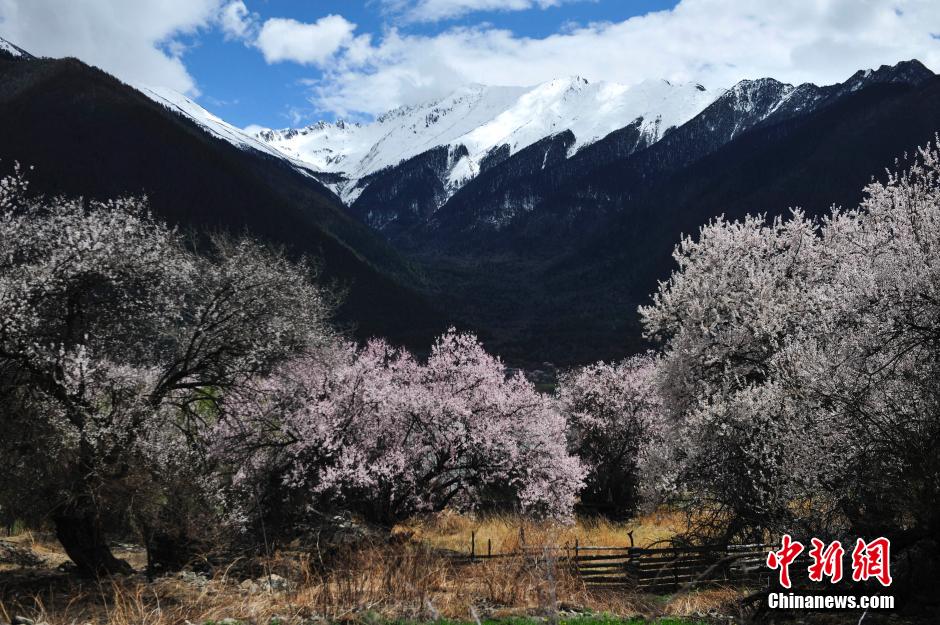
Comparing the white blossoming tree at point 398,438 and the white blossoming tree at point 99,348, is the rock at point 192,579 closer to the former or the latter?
the white blossoming tree at point 99,348

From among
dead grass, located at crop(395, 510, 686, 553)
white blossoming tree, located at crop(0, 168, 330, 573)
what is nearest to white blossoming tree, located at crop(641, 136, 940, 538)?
dead grass, located at crop(395, 510, 686, 553)

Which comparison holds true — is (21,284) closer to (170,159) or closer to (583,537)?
(583,537)

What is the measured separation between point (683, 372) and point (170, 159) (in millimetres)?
174418

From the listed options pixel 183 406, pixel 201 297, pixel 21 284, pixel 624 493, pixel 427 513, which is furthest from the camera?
pixel 624 493

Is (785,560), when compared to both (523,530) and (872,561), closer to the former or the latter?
(872,561)

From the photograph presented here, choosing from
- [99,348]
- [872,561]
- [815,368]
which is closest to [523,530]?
[815,368]

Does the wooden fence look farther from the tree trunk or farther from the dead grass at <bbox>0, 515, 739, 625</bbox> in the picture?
the tree trunk

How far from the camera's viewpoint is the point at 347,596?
9.91 meters

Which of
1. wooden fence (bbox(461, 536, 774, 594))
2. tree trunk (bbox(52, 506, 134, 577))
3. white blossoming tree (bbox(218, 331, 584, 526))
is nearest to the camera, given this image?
tree trunk (bbox(52, 506, 134, 577))

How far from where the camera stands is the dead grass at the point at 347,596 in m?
9.68

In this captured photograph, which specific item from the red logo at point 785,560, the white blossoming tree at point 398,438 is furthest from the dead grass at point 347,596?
the white blossoming tree at point 398,438

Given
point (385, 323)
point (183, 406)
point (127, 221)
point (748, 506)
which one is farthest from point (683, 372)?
point (385, 323)

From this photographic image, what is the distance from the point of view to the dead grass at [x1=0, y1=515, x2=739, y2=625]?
9.68 metres

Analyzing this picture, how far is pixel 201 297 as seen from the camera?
19828 mm
